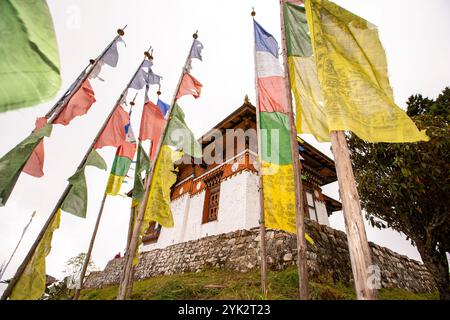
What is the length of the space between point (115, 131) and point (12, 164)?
10.6ft

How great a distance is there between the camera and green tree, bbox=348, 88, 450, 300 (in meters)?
7.62

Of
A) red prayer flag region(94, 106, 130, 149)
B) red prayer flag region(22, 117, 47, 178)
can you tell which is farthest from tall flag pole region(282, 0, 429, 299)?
red prayer flag region(22, 117, 47, 178)

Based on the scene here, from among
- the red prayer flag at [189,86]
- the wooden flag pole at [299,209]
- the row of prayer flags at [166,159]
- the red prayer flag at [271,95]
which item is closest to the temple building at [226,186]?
the red prayer flag at [271,95]

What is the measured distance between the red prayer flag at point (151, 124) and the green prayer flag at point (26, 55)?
5.18m

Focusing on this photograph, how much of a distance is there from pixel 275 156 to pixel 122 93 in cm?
590

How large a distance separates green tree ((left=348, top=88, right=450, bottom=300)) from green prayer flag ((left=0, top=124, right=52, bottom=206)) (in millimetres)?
10185

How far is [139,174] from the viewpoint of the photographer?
22.8ft

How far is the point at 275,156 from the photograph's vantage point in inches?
246

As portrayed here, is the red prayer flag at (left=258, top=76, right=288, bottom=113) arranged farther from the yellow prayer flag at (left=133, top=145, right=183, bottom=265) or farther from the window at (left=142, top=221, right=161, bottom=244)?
the window at (left=142, top=221, right=161, bottom=244)

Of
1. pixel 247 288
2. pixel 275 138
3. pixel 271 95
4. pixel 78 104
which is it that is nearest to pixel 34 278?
pixel 78 104

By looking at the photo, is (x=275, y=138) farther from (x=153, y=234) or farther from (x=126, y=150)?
(x=153, y=234)
